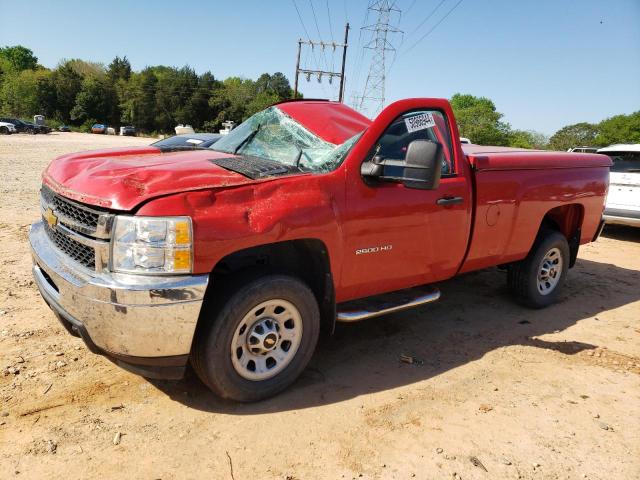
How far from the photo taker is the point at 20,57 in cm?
11838

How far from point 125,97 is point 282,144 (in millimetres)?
95733

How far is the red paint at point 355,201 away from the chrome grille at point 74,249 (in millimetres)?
292

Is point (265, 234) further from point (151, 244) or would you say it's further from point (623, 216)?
point (623, 216)

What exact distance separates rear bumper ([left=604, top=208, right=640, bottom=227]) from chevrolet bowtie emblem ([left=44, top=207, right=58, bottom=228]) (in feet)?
28.9

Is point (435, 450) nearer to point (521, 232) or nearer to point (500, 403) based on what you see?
point (500, 403)

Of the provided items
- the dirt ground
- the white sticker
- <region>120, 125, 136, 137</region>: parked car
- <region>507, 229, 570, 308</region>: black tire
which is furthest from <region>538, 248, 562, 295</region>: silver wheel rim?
<region>120, 125, 136, 137</region>: parked car

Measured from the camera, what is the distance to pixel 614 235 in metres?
9.96

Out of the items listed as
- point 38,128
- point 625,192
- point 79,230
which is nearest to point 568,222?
point 625,192

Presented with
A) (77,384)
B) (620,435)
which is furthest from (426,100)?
(77,384)

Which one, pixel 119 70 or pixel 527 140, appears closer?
pixel 527 140

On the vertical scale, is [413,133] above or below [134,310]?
above

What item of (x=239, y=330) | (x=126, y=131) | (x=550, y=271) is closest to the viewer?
(x=239, y=330)

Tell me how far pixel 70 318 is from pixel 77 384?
0.69m

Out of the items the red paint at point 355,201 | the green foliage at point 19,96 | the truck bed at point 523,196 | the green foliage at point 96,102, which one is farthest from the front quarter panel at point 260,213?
the green foliage at point 96,102
